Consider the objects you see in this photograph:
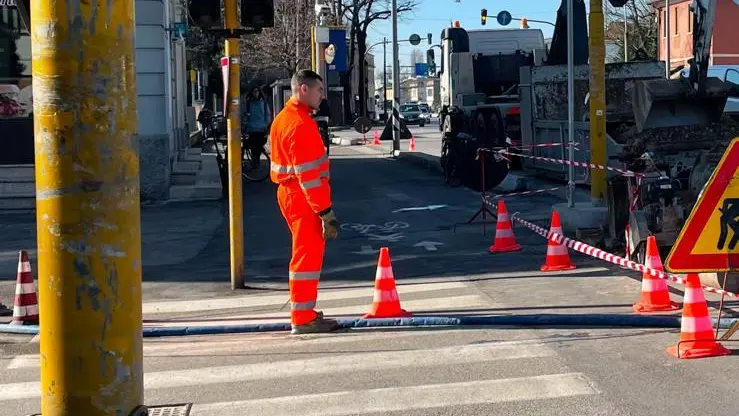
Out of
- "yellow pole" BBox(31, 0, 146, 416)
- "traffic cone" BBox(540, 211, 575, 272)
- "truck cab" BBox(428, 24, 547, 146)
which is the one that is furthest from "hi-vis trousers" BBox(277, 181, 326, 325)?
"truck cab" BBox(428, 24, 547, 146)

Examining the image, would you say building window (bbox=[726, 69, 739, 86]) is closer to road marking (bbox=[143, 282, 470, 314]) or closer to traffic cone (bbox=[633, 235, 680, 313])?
road marking (bbox=[143, 282, 470, 314])

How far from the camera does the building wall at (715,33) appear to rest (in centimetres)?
6016

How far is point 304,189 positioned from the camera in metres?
7.67

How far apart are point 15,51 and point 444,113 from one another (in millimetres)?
9837

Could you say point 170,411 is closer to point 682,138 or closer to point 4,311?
point 4,311

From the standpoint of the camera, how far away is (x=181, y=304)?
9836 mm


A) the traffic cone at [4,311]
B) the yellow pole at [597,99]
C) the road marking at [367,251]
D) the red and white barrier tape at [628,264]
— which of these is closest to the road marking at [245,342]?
the red and white barrier tape at [628,264]

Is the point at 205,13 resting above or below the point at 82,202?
above

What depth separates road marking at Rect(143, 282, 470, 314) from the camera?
961cm

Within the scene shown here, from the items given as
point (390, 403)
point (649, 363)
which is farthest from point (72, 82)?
point (649, 363)

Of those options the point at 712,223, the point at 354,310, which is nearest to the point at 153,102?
the point at 354,310

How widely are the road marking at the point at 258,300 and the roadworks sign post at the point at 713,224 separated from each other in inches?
137

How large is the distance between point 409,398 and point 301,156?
228 cm

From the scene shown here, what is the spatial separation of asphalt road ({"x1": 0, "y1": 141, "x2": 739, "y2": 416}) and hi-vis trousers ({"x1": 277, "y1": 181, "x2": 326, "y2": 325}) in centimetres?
28
